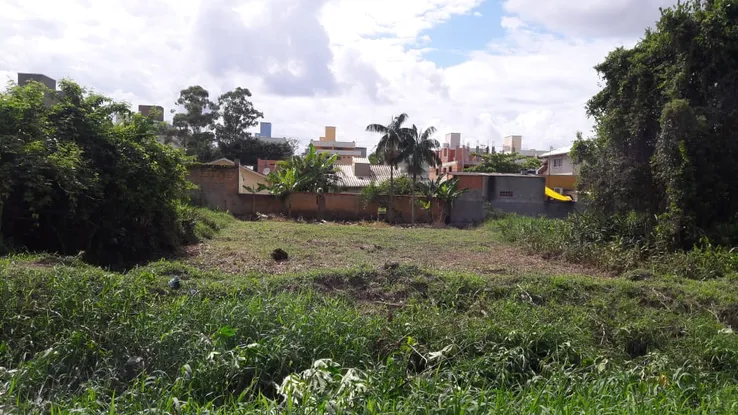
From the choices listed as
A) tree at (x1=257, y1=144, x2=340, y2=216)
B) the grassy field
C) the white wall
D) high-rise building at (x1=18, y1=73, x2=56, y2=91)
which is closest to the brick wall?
tree at (x1=257, y1=144, x2=340, y2=216)

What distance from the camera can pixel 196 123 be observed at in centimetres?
4381

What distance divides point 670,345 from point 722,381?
2.67 feet

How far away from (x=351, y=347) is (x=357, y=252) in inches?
336

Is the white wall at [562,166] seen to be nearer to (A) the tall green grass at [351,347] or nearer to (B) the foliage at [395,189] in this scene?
(B) the foliage at [395,189]

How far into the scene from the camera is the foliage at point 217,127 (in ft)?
141

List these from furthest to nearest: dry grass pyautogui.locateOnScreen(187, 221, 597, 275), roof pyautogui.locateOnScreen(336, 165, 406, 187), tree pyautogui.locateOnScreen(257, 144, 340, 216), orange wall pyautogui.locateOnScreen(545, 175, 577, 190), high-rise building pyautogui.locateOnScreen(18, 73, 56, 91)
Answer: orange wall pyautogui.locateOnScreen(545, 175, 577, 190) < roof pyautogui.locateOnScreen(336, 165, 406, 187) < tree pyautogui.locateOnScreen(257, 144, 340, 216) < high-rise building pyautogui.locateOnScreen(18, 73, 56, 91) < dry grass pyautogui.locateOnScreen(187, 221, 597, 275)

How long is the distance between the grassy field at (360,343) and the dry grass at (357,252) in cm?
268

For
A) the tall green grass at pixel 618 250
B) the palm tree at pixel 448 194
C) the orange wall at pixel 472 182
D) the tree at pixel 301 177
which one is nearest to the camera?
the tall green grass at pixel 618 250

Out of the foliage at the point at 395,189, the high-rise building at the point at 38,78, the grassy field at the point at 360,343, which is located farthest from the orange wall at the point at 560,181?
the grassy field at the point at 360,343

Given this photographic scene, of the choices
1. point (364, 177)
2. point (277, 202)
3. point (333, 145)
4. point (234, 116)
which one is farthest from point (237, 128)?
point (333, 145)

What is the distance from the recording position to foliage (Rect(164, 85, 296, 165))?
4303 cm

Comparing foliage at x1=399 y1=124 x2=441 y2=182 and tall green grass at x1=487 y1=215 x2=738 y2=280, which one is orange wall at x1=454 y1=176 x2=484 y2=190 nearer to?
foliage at x1=399 y1=124 x2=441 y2=182

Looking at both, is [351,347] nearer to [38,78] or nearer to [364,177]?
[38,78]

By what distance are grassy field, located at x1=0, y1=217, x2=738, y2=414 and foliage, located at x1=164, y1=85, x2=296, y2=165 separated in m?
37.2
